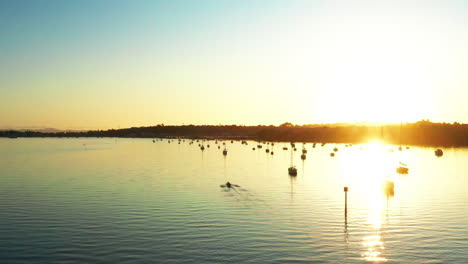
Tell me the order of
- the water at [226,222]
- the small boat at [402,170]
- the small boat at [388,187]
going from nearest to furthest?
the water at [226,222] → the small boat at [388,187] → the small boat at [402,170]

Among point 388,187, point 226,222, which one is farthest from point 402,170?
point 226,222

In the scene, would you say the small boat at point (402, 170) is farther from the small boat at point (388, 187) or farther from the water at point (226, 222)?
the small boat at point (388, 187)

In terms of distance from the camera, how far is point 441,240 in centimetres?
4572

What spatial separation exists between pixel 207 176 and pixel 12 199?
52.1 m

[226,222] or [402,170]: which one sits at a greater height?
[402,170]

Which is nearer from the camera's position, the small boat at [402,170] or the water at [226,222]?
the water at [226,222]

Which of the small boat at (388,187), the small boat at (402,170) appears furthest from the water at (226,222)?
the small boat at (402,170)

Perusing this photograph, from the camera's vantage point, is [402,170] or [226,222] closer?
[226,222]

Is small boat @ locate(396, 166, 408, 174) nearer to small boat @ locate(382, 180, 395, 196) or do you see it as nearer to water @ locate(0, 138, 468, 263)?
water @ locate(0, 138, 468, 263)

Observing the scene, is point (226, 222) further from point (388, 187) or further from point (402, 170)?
point (402, 170)

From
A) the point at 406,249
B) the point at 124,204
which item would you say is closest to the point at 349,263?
the point at 406,249

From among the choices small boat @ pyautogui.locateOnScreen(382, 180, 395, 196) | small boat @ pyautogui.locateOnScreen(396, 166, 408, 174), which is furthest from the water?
small boat @ pyautogui.locateOnScreen(396, 166, 408, 174)

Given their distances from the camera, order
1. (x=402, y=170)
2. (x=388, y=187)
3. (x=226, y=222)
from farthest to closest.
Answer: (x=402, y=170) < (x=388, y=187) < (x=226, y=222)

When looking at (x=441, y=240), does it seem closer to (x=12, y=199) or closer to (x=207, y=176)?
(x=12, y=199)
